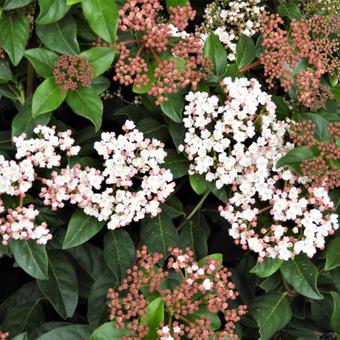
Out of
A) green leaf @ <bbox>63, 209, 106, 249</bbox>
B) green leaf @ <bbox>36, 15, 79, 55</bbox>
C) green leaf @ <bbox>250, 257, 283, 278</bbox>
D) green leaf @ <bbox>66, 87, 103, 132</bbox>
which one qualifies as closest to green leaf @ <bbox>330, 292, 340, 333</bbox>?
green leaf @ <bbox>250, 257, 283, 278</bbox>

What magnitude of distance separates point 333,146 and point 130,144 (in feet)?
1.38

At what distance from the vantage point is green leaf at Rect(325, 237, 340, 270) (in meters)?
1.34

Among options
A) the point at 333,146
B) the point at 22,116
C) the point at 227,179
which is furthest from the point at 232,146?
the point at 22,116

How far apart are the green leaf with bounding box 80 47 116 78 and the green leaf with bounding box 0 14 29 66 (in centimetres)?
13

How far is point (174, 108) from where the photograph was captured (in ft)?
4.44

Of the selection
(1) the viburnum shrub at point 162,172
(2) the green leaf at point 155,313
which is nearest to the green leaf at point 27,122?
(1) the viburnum shrub at point 162,172

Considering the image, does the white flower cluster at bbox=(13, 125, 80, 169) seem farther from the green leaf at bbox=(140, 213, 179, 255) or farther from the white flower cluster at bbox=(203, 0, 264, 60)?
the white flower cluster at bbox=(203, 0, 264, 60)

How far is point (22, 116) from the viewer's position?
4.39ft

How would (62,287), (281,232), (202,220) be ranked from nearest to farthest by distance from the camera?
(281,232) → (62,287) → (202,220)

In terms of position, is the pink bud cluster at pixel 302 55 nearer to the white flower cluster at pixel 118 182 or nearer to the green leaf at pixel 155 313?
the white flower cluster at pixel 118 182

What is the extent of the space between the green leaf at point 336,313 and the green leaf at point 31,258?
0.61m

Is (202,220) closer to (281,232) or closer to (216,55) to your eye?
(281,232)

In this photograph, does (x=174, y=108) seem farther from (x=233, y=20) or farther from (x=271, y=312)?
(x=271, y=312)

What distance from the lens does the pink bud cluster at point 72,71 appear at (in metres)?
1.27
